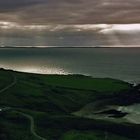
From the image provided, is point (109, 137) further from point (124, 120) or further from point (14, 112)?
point (14, 112)

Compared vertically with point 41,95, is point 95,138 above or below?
below

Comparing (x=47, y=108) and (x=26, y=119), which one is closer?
(x=26, y=119)

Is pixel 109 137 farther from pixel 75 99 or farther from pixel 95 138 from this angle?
pixel 75 99

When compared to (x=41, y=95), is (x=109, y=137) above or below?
below

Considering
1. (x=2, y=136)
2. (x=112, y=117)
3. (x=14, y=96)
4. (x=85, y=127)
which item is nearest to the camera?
(x=2, y=136)

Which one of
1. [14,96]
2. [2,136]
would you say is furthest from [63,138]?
[14,96]

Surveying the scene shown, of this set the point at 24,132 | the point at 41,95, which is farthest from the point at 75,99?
the point at 24,132

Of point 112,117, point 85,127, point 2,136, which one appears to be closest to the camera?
point 2,136

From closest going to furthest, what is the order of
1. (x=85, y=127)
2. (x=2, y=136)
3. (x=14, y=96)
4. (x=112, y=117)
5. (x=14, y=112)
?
(x=2, y=136) → (x=85, y=127) → (x=14, y=112) → (x=112, y=117) → (x=14, y=96)

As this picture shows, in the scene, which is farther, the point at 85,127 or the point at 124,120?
the point at 124,120
